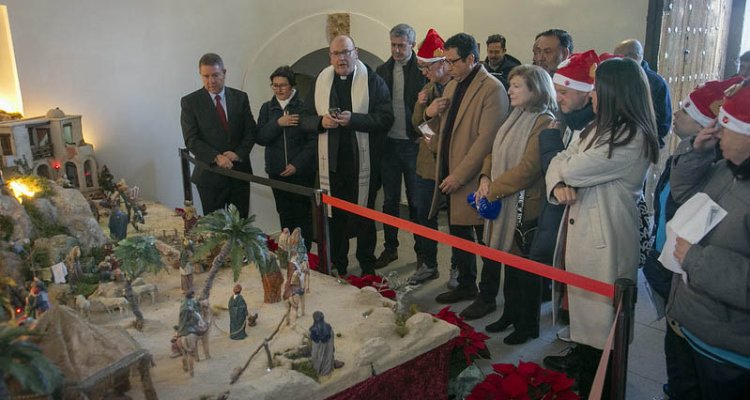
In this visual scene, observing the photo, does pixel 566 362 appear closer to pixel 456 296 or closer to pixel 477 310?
pixel 477 310

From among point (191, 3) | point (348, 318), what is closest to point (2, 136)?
point (191, 3)

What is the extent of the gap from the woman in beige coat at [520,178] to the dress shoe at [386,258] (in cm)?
189

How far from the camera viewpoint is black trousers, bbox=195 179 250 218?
18.1 ft

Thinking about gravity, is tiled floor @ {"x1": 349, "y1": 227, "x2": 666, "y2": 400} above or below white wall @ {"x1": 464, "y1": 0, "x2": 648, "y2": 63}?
below

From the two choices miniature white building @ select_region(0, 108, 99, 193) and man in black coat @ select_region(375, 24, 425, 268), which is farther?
man in black coat @ select_region(375, 24, 425, 268)

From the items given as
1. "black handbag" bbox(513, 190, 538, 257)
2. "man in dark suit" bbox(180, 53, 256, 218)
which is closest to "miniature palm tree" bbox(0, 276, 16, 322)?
"man in dark suit" bbox(180, 53, 256, 218)

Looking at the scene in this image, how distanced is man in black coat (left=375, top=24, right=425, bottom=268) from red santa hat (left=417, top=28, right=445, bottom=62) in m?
0.50

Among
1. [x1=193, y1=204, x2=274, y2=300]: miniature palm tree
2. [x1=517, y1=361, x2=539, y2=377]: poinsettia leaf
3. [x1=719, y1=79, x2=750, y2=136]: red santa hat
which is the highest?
[x1=719, y1=79, x2=750, y2=136]: red santa hat

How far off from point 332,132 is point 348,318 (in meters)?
2.22

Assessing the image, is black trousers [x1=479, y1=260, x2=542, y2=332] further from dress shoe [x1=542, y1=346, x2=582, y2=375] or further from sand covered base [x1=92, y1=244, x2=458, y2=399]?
sand covered base [x1=92, y1=244, x2=458, y2=399]

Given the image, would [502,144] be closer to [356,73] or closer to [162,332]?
[356,73]

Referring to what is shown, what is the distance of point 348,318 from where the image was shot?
3.52 metres

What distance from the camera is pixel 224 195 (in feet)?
18.2

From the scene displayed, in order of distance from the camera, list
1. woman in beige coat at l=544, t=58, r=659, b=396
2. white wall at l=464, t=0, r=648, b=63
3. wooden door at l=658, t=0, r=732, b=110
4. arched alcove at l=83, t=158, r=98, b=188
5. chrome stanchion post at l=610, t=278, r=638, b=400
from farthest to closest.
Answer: white wall at l=464, t=0, r=648, b=63, wooden door at l=658, t=0, r=732, b=110, arched alcove at l=83, t=158, r=98, b=188, woman in beige coat at l=544, t=58, r=659, b=396, chrome stanchion post at l=610, t=278, r=638, b=400
